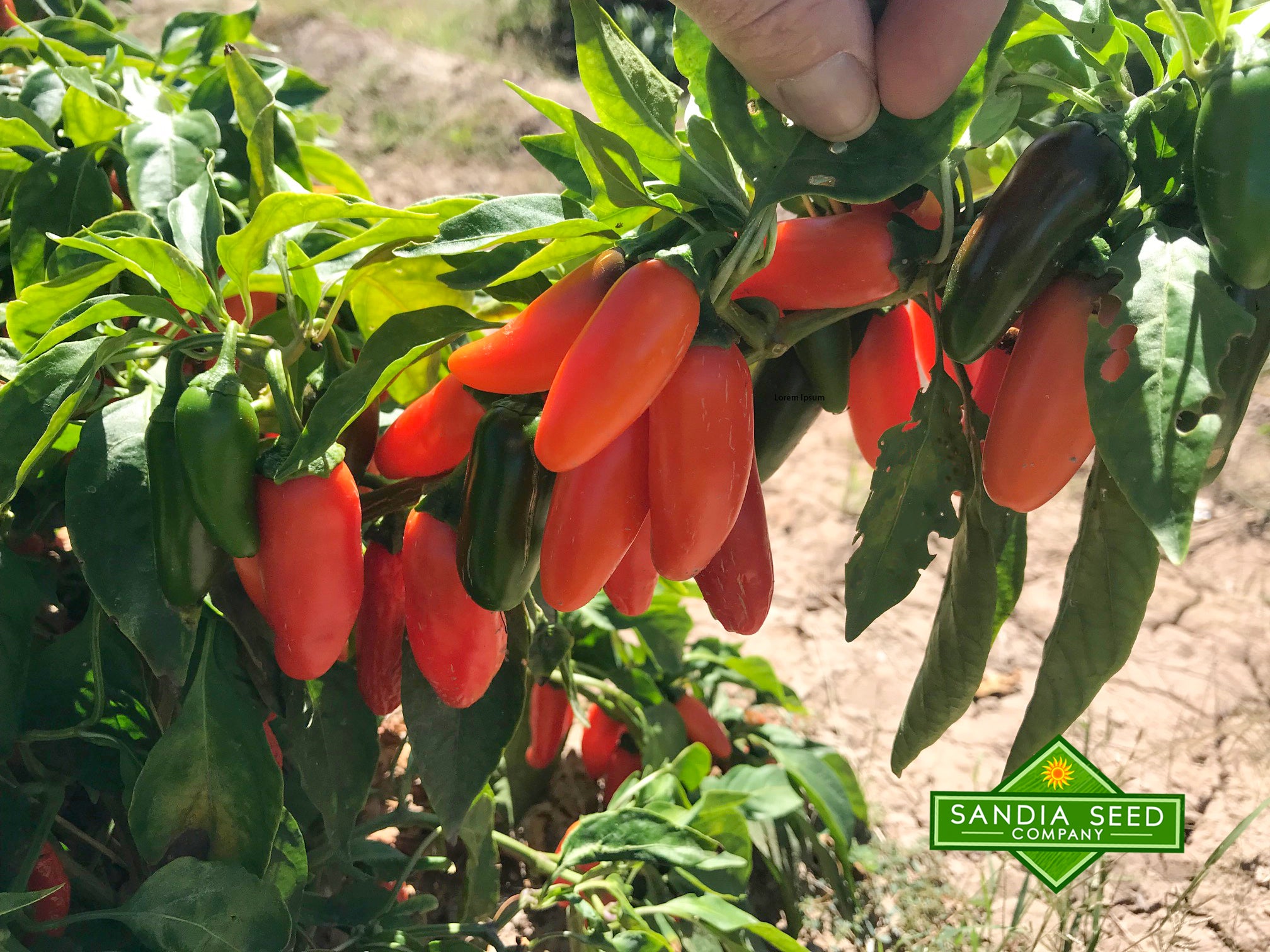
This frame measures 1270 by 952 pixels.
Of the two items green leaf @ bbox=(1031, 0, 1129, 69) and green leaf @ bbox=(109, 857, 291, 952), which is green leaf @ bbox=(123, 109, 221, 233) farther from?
green leaf @ bbox=(1031, 0, 1129, 69)

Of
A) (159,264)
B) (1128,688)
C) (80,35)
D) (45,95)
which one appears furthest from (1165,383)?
(1128,688)

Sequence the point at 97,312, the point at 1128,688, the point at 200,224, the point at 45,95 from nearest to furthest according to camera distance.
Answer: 1. the point at 97,312
2. the point at 200,224
3. the point at 45,95
4. the point at 1128,688

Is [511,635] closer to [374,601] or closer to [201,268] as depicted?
[374,601]

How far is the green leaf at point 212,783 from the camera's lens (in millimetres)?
853

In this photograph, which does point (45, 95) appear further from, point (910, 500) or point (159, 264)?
point (910, 500)

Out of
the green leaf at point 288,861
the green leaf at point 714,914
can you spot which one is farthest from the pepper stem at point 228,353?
the green leaf at point 714,914

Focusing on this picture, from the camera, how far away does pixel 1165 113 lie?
627mm

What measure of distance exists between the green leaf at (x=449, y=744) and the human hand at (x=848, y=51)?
1.81 ft

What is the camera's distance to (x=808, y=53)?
590mm

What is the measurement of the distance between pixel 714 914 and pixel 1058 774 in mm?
443

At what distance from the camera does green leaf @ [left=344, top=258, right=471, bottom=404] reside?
0.86 meters

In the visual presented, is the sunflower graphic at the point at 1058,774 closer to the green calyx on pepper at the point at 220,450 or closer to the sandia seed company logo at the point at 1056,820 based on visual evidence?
the sandia seed company logo at the point at 1056,820

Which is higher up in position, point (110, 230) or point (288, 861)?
point (110, 230)

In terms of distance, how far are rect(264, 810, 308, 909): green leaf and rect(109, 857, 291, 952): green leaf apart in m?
0.08
